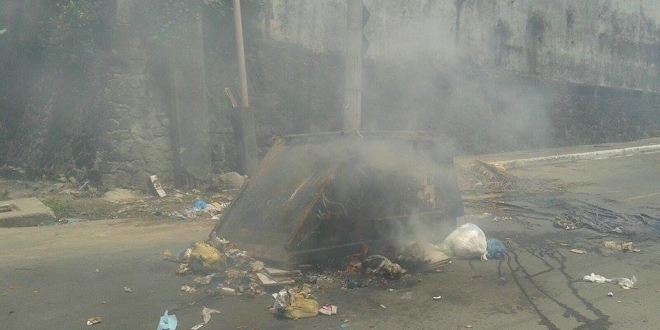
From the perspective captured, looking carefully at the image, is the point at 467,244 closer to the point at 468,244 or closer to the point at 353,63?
the point at 468,244

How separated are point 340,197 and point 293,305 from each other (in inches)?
45.5

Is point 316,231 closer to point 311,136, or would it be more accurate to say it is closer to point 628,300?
point 311,136

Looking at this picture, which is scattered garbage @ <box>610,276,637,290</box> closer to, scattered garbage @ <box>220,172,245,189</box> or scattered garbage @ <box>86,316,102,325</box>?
scattered garbage @ <box>86,316,102,325</box>

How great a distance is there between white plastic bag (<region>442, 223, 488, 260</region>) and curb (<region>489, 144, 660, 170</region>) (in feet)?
20.6

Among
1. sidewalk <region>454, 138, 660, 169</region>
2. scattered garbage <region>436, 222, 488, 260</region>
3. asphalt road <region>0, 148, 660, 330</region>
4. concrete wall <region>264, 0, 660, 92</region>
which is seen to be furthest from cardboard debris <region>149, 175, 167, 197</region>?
sidewalk <region>454, 138, 660, 169</region>

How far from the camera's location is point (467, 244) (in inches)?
205

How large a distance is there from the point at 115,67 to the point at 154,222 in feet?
9.98

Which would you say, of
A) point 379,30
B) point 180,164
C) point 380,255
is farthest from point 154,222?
point 379,30

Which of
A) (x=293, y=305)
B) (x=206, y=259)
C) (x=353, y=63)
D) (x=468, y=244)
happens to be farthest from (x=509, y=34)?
(x=293, y=305)

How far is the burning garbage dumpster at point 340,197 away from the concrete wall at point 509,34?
21.4 feet

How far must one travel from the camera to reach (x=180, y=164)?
9.67 metres

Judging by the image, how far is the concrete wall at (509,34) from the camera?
1221cm

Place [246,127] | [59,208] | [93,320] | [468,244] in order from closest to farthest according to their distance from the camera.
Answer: [93,320] → [468,244] → [59,208] → [246,127]

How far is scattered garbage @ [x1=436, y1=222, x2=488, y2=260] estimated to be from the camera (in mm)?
5207
